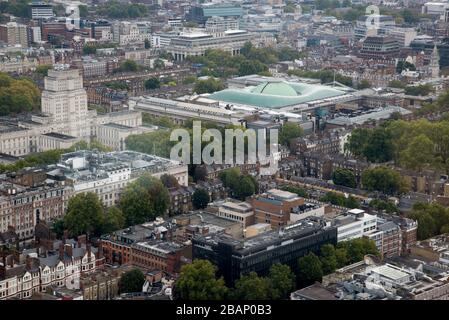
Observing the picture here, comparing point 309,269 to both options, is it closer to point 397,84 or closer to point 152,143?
point 152,143

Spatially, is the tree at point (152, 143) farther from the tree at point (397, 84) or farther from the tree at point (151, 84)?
the tree at point (397, 84)

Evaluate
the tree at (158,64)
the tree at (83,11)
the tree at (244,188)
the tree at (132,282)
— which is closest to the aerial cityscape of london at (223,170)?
the tree at (132,282)

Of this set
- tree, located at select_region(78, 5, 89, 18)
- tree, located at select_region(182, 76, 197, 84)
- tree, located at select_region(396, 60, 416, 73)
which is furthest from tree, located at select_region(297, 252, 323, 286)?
tree, located at select_region(78, 5, 89, 18)

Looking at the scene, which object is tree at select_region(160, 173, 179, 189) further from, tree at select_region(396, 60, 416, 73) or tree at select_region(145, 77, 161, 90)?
tree at select_region(396, 60, 416, 73)

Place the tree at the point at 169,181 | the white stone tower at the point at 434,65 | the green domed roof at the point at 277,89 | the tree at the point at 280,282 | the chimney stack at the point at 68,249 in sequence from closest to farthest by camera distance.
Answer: the tree at the point at 280,282, the chimney stack at the point at 68,249, the tree at the point at 169,181, the green domed roof at the point at 277,89, the white stone tower at the point at 434,65

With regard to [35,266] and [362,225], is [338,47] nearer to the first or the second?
[362,225]
